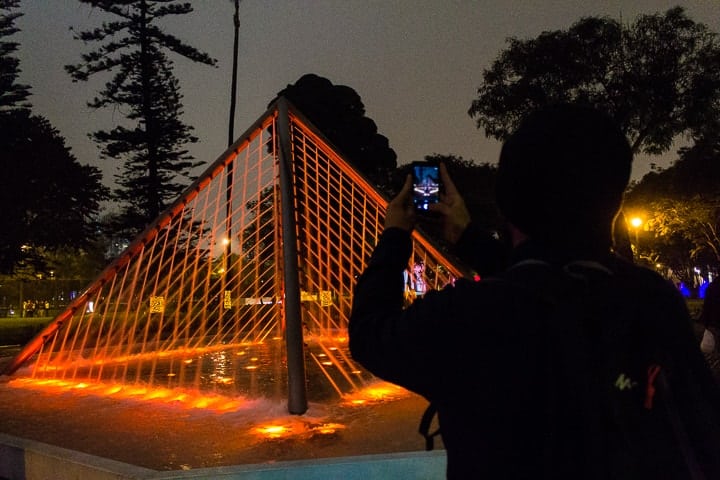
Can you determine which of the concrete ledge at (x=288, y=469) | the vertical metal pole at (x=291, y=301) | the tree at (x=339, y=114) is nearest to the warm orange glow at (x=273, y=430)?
the vertical metal pole at (x=291, y=301)

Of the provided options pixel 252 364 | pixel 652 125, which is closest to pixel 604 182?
pixel 252 364

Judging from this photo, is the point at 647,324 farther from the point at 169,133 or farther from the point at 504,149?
the point at 169,133

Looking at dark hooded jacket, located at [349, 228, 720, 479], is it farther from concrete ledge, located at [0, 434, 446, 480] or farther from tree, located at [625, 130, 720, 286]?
tree, located at [625, 130, 720, 286]

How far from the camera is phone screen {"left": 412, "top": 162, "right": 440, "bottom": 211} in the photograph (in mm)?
1823

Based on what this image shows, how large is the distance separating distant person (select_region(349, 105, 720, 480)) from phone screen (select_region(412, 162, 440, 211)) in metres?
0.46

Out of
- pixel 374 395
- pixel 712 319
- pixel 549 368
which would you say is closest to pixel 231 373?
pixel 374 395

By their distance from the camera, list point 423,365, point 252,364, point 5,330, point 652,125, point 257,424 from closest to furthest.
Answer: point 423,365 < point 257,424 < point 252,364 < point 652,125 < point 5,330

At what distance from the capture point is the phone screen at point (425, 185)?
1823 mm

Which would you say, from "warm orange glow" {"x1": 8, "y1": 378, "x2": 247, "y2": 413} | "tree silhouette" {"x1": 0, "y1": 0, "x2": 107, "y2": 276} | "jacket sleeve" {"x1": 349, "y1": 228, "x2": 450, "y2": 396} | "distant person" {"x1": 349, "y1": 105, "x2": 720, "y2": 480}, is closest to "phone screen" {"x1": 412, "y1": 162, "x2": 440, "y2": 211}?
"jacket sleeve" {"x1": 349, "y1": 228, "x2": 450, "y2": 396}

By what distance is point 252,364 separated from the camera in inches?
509

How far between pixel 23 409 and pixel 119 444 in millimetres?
2861

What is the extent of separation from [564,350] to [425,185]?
0.76 metres

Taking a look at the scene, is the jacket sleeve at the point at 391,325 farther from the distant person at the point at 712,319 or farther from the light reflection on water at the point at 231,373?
the distant person at the point at 712,319

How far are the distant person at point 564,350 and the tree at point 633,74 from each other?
18009mm
